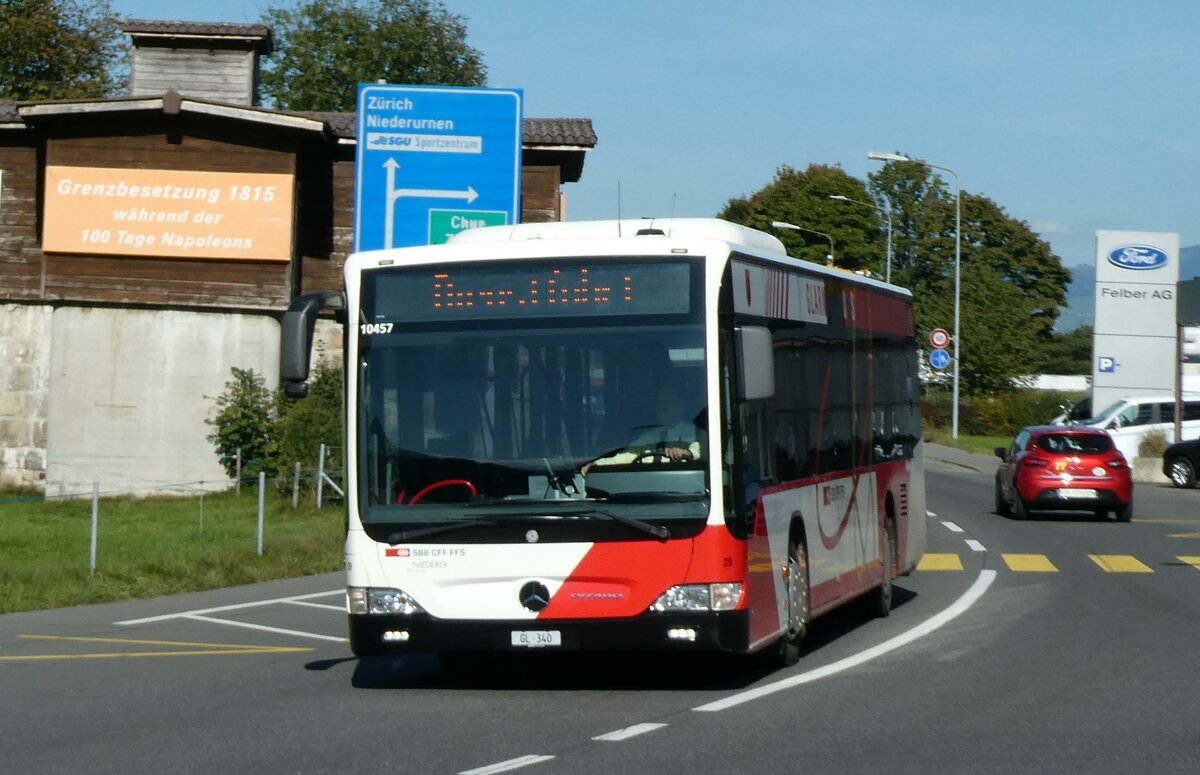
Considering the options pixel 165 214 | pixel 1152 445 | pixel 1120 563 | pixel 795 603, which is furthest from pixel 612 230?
pixel 1152 445

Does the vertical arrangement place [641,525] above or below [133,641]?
above

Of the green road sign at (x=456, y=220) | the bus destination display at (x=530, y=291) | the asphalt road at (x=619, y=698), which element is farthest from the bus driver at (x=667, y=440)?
the green road sign at (x=456, y=220)

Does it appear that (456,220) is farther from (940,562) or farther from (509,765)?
(509,765)

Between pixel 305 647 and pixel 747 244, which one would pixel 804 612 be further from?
pixel 305 647

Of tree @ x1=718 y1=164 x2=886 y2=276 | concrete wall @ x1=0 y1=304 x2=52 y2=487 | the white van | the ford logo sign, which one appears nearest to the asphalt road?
concrete wall @ x1=0 y1=304 x2=52 y2=487

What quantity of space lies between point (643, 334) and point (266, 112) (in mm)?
26534

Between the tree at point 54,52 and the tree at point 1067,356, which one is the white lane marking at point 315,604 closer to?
the tree at point 54,52

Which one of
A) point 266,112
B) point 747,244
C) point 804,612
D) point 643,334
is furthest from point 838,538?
point 266,112

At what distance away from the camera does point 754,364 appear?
10336 mm

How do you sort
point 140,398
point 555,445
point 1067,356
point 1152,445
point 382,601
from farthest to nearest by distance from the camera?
1. point 1067,356
2. point 1152,445
3. point 140,398
4. point 382,601
5. point 555,445

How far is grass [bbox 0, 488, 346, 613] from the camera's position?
58.4 feet

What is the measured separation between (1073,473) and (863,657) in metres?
16.9

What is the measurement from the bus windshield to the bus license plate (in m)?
0.66

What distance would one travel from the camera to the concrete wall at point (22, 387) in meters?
36.9
